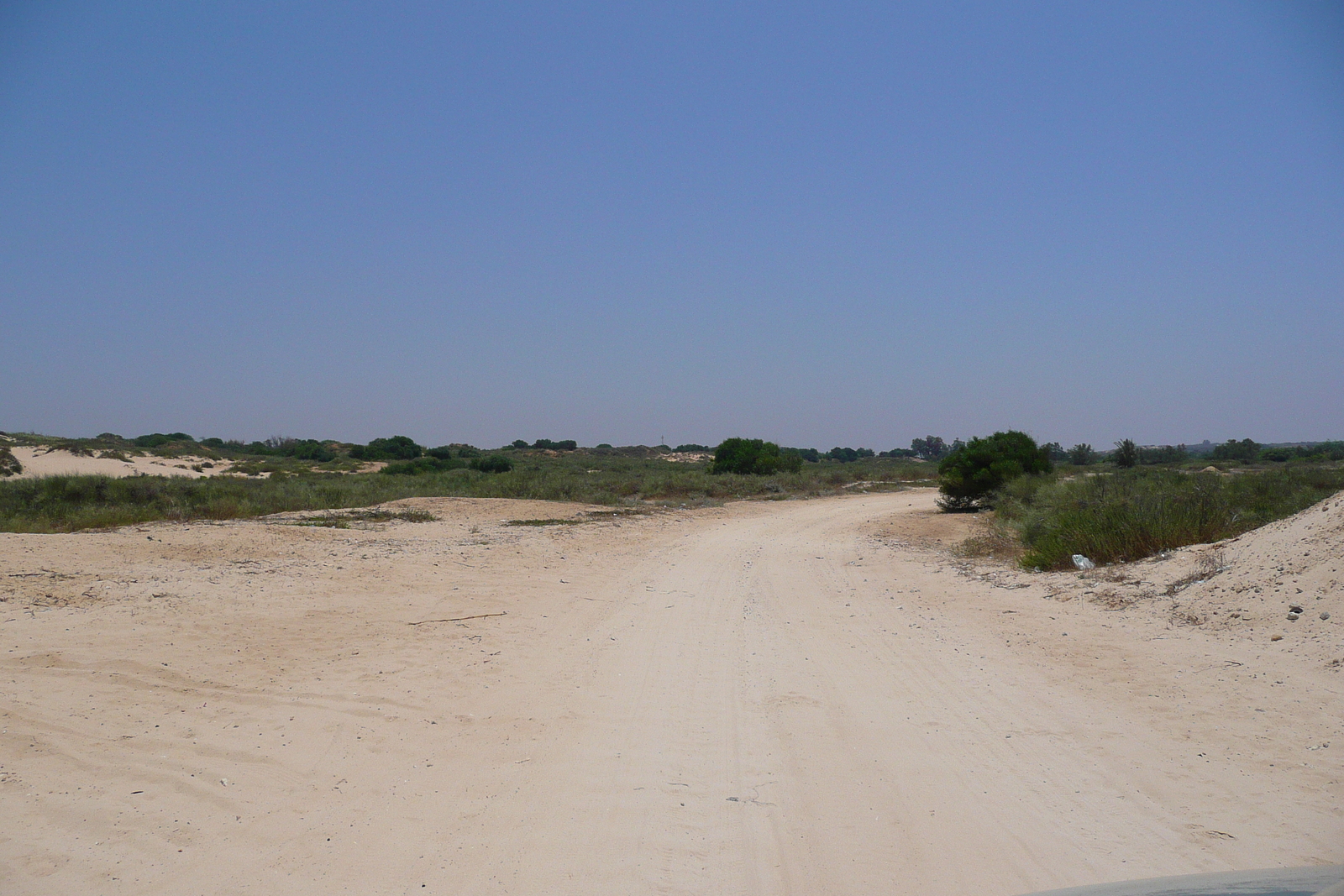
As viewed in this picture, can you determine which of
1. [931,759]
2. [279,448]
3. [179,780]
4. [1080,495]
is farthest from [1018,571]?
[279,448]

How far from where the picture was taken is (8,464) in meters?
30.2

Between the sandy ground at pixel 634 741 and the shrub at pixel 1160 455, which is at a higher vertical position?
the shrub at pixel 1160 455

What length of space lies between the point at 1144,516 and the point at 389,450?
2364 inches

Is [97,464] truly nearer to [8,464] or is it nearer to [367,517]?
[8,464]

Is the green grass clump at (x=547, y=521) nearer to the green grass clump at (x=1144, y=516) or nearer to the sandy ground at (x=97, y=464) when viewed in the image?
the green grass clump at (x=1144, y=516)

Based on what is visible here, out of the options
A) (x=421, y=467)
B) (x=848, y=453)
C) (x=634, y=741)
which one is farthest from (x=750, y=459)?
(x=848, y=453)

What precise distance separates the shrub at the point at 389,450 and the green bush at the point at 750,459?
2498 cm

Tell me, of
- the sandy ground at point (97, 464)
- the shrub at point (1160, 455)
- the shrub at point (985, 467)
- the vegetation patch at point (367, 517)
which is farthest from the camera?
the shrub at point (1160, 455)

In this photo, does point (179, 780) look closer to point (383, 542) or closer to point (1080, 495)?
point (383, 542)

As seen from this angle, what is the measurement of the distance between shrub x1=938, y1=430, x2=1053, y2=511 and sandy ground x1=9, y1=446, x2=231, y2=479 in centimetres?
2922

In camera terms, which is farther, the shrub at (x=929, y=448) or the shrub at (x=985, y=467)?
the shrub at (x=929, y=448)

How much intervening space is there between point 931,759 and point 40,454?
43.5 metres

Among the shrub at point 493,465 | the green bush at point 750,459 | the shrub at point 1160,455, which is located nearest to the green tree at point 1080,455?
the shrub at point 1160,455

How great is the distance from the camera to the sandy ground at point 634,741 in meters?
3.68
